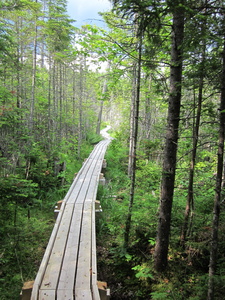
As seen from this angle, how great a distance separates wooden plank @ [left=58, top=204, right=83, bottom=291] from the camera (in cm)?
375

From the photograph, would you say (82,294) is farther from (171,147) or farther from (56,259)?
(171,147)

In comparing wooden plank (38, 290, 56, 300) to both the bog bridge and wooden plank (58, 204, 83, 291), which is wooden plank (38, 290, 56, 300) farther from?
wooden plank (58, 204, 83, 291)

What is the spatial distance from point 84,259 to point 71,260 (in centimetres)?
30

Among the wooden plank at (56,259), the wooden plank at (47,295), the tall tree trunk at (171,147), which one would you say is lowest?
the wooden plank at (47,295)

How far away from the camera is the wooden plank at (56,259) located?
3744 mm

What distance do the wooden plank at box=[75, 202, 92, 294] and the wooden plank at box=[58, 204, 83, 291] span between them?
0.10 metres

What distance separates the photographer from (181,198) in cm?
669

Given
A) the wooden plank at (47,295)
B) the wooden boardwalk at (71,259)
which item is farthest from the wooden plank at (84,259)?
the wooden plank at (47,295)

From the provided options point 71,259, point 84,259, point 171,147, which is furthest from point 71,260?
point 171,147

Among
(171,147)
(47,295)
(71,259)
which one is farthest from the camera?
(71,259)

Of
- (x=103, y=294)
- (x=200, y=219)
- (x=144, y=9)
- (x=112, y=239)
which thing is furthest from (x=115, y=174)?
(x=144, y=9)

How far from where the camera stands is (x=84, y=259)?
14.5ft

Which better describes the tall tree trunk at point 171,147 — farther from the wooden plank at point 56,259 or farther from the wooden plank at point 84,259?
the wooden plank at point 56,259

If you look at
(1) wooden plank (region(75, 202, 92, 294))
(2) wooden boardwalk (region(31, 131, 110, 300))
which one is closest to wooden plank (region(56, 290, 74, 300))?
(2) wooden boardwalk (region(31, 131, 110, 300))
